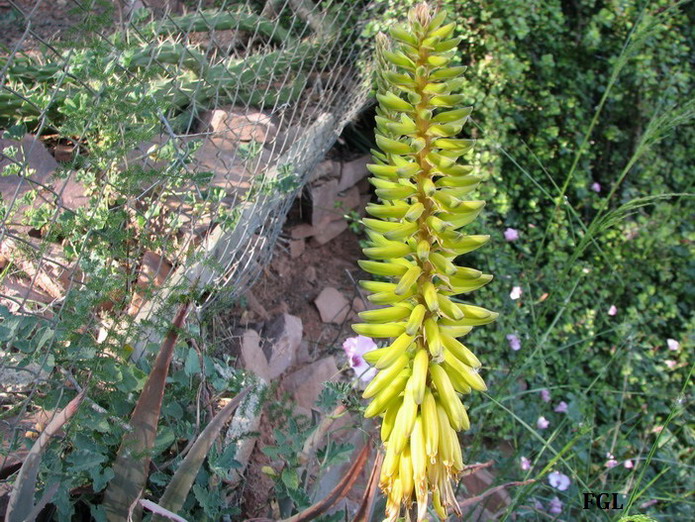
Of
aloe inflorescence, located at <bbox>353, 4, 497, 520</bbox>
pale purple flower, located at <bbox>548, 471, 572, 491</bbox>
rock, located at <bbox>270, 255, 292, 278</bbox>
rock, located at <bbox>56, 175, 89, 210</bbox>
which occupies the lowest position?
rock, located at <bbox>270, 255, 292, 278</bbox>

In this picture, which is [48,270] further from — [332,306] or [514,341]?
[514,341]

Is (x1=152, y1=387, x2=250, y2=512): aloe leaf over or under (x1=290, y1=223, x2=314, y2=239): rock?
over

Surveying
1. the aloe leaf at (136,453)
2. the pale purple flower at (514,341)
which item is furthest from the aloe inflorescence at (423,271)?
the pale purple flower at (514,341)

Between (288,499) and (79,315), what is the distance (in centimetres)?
77

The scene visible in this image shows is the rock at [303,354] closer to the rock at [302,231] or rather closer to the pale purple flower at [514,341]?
the rock at [302,231]

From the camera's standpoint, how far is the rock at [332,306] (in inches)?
147

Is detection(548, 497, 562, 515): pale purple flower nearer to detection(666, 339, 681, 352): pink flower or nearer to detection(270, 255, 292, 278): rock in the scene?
detection(666, 339, 681, 352): pink flower

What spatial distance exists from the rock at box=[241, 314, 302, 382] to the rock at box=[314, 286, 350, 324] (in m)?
0.28

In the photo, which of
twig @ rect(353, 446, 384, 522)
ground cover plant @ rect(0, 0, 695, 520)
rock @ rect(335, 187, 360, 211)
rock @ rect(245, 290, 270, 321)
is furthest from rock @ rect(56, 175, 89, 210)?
rock @ rect(335, 187, 360, 211)

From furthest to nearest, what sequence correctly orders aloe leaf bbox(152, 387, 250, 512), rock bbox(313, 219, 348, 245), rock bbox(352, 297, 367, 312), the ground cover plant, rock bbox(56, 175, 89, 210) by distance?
1. rock bbox(313, 219, 348, 245)
2. rock bbox(352, 297, 367, 312)
3. rock bbox(56, 175, 89, 210)
4. the ground cover plant
5. aloe leaf bbox(152, 387, 250, 512)

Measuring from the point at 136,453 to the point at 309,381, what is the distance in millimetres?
1502

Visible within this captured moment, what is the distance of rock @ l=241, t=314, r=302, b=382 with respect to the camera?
2914mm

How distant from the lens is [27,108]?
2.71m

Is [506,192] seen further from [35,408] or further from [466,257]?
[35,408]
